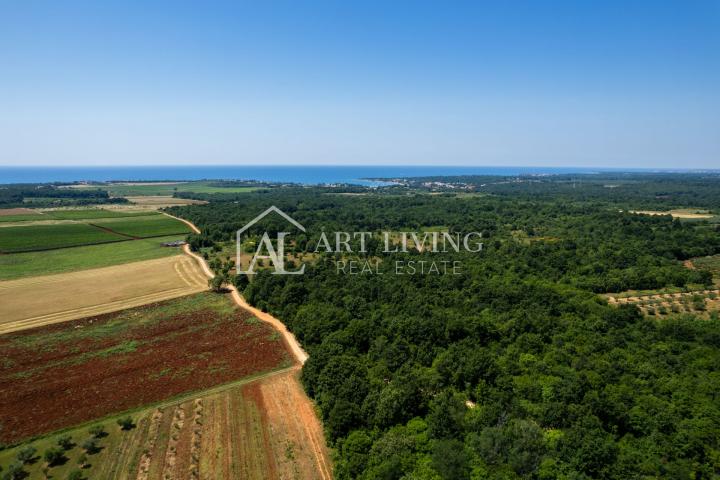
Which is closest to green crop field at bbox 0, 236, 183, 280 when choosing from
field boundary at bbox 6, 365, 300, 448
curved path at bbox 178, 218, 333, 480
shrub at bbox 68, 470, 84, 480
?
curved path at bbox 178, 218, 333, 480

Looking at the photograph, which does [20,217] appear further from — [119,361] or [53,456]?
[53,456]

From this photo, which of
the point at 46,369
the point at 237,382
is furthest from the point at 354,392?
the point at 46,369

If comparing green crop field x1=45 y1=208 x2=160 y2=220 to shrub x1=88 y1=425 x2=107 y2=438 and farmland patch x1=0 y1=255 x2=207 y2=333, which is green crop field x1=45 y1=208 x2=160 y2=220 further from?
shrub x1=88 y1=425 x2=107 y2=438

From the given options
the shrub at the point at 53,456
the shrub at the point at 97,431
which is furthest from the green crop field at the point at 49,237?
the shrub at the point at 53,456

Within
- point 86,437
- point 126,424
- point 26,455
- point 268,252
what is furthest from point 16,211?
point 126,424

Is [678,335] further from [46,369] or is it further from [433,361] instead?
[46,369]

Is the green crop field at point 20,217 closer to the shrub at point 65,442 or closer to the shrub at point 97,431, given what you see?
the shrub at point 97,431
